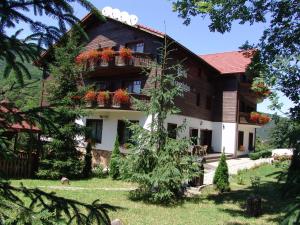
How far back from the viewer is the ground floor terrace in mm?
25172

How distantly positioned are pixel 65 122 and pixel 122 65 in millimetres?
6900

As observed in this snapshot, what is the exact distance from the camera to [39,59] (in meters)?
3.69

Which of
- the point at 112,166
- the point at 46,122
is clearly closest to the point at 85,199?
the point at 112,166

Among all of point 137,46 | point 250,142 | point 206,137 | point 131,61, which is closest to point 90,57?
point 131,61

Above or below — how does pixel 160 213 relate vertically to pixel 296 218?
below

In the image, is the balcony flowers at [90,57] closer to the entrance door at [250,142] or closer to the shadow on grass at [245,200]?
the shadow on grass at [245,200]

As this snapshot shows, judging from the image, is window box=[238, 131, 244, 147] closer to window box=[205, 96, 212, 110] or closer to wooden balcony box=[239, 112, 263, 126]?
wooden balcony box=[239, 112, 263, 126]

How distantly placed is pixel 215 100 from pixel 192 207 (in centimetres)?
2189

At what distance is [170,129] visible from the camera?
19.0 meters

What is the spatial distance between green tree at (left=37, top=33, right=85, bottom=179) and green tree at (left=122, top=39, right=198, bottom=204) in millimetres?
5065

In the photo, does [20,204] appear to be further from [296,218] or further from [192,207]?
[192,207]

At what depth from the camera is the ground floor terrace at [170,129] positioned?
25.2 m

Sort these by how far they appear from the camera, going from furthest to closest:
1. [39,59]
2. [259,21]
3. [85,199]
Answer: [259,21] < [85,199] < [39,59]

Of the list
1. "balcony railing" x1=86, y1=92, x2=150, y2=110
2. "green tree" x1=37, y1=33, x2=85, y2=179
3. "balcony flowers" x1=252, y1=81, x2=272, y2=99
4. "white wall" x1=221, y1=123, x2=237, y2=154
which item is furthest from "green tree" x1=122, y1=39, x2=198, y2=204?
"white wall" x1=221, y1=123, x2=237, y2=154
